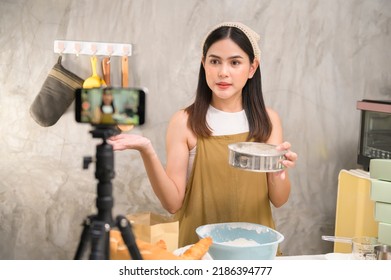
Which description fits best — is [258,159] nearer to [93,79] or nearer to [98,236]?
[98,236]

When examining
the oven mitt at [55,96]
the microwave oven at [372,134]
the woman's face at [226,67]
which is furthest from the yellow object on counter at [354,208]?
the oven mitt at [55,96]

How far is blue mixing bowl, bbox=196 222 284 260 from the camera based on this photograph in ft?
3.00

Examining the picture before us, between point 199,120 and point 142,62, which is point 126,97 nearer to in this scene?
point 199,120

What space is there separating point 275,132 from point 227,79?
19cm

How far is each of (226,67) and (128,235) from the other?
688 mm

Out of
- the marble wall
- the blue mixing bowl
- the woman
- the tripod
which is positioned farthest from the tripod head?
the marble wall

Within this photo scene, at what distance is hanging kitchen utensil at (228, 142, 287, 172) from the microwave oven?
3.12 ft

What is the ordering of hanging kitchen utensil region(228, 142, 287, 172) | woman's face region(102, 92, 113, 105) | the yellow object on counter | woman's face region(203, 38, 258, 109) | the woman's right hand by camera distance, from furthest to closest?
1. the yellow object on counter
2. woman's face region(203, 38, 258, 109)
3. hanging kitchen utensil region(228, 142, 287, 172)
4. the woman's right hand
5. woman's face region(102, 92, 113, 105)

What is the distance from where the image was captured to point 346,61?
2.14 metres

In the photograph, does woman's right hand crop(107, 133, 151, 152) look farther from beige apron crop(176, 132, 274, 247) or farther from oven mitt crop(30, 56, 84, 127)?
oven mitt crop(30, 56, 84, 127)

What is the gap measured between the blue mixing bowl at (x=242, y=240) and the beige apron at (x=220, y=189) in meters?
0.17

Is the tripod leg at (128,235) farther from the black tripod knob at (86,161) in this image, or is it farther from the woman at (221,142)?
the woman at (221,142)
